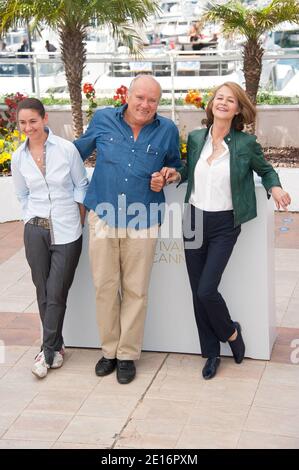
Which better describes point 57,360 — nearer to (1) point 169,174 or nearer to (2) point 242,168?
(1) point 169,174

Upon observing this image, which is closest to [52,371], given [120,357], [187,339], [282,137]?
[120,357]

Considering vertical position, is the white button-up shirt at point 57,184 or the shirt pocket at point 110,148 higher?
the shirt pocket at point 110,148

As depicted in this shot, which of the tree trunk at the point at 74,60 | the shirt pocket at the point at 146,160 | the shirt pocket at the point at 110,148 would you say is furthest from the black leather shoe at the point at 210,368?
the tree trunk at the point at 74,60

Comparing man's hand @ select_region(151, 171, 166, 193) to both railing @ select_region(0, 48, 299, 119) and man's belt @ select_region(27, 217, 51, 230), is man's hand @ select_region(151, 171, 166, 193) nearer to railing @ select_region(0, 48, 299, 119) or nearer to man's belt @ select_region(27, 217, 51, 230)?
man's belt @ select_region(27, 217, 51, 230)

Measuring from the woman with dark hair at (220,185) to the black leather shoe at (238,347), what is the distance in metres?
0.21

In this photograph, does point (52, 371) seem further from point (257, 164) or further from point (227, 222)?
point (257, 164)

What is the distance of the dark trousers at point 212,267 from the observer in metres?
4.93

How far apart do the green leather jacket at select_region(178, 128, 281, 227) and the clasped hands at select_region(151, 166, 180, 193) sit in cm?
11

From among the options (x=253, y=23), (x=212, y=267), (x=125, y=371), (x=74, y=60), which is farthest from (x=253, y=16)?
(x=125, y=371)

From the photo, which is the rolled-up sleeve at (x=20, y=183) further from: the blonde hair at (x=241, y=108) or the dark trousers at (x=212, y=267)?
the blonde hair at (x=241, y=108)

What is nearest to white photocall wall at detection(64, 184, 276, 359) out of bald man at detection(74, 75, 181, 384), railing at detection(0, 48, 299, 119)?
bald man at detection(74, 75, 181, 384)

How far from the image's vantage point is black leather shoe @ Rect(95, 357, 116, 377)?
5.23 metres

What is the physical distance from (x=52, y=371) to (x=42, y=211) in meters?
1.02
